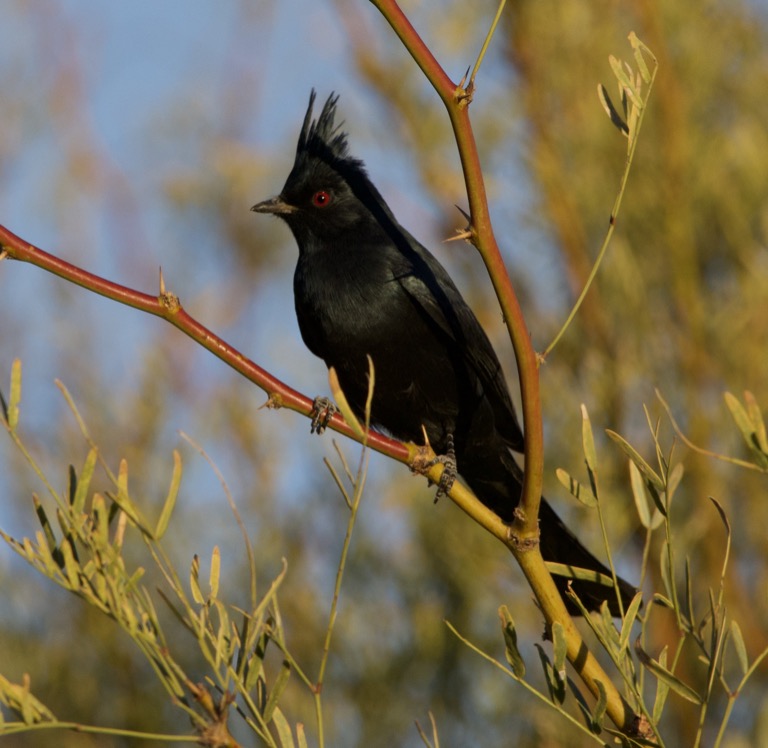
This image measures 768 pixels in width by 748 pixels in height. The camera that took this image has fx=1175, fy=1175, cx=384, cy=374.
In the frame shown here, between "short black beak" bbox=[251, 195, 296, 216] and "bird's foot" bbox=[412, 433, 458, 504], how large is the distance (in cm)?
115

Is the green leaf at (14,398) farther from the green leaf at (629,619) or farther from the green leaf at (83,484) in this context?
the green leaf at (629,619)

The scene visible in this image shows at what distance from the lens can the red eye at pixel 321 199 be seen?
4570 millimetres

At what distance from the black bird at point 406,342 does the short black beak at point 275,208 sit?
0.09 meters

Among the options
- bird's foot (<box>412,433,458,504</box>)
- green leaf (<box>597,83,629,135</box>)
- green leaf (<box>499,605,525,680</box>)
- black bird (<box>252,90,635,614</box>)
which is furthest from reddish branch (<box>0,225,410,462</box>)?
black bird (<box>252,90,635,614</box>)

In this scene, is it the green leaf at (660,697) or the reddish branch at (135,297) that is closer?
the green leaf at (660,697)

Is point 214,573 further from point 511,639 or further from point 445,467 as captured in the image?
point 445,467

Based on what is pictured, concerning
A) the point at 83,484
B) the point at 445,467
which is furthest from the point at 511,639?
the point at 445,467

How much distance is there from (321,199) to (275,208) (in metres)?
0.19

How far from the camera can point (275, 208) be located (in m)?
4.64

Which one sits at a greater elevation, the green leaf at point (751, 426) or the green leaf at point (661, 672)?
the green leaf at point (751, 426)

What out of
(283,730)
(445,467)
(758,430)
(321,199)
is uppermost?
(321,199)

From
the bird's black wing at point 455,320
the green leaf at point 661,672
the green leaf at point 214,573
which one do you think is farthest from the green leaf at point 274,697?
the bird's black wing at point 455,320

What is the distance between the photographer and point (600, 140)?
4727 mm

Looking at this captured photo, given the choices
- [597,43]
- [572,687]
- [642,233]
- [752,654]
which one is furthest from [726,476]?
[572,687]
